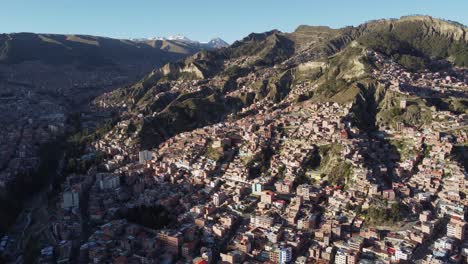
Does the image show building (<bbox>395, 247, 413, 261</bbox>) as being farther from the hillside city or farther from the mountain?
the mountain

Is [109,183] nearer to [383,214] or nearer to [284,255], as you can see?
[284,255]

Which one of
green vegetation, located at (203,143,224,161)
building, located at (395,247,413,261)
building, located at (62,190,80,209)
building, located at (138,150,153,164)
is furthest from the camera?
building, located at (138,150,153,164)

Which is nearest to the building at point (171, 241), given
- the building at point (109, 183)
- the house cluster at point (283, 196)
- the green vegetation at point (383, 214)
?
the house cluster at point (283, 196)

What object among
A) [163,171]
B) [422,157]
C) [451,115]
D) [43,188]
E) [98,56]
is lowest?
[43,188]

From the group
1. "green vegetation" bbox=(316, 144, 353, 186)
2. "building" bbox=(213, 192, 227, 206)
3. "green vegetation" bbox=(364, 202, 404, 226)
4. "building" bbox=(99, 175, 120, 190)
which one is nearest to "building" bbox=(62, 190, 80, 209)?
"building" bbox=(99, 175, 120, 190)

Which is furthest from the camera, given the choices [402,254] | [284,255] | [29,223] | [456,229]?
[29,223]

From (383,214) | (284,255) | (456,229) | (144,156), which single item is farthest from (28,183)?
(456,229)

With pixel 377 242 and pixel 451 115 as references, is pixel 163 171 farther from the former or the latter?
pixel 451 115

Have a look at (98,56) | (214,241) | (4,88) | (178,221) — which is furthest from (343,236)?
(98,56)
